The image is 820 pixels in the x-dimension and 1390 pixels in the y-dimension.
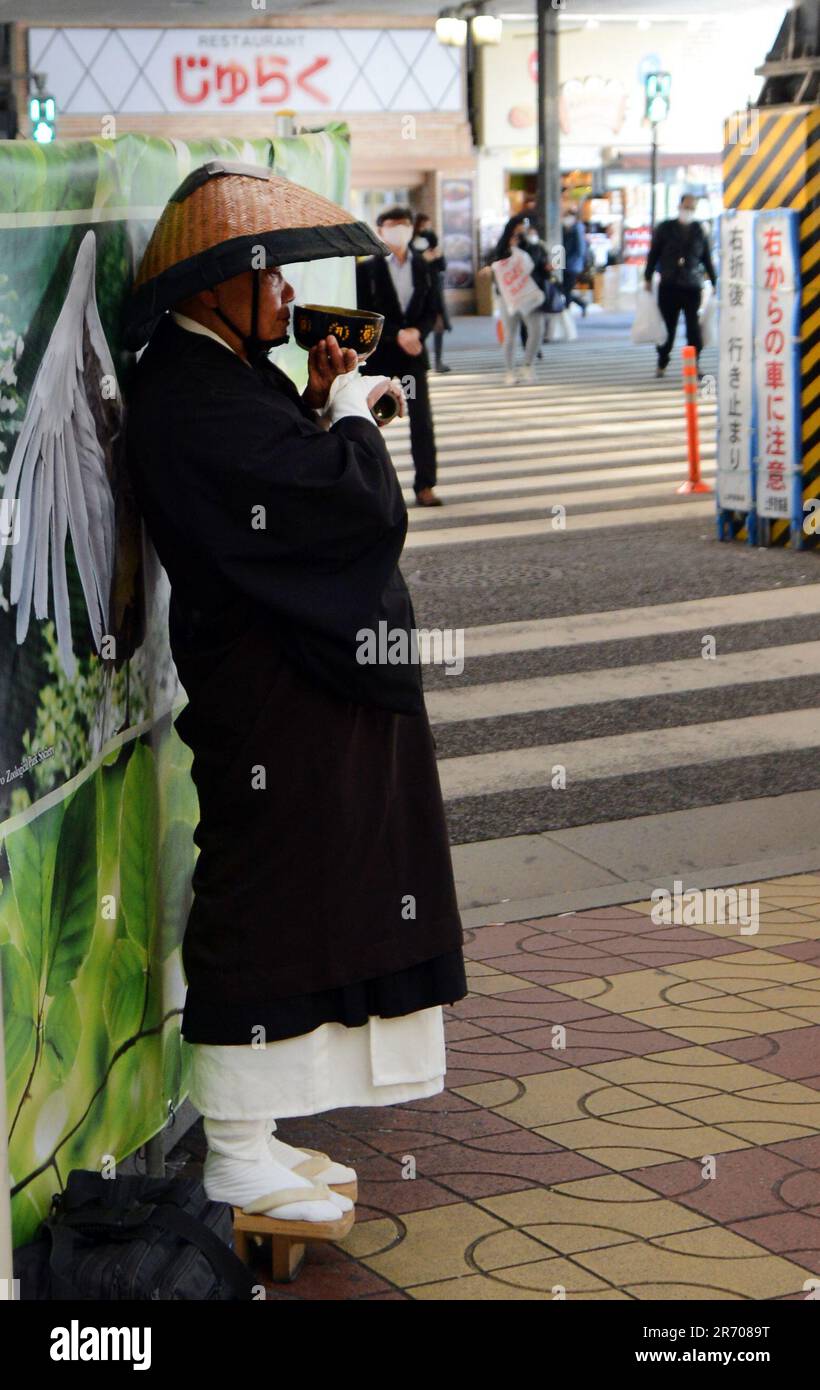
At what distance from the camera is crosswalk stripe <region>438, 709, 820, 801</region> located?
6102 millimetres

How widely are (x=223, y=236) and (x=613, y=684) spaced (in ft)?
14.4

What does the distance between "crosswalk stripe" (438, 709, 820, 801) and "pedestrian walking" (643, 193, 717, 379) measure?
38.4 feet

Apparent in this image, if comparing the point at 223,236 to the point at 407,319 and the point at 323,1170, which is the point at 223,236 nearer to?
the point at 323,1170

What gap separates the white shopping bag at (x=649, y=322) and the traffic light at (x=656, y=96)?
13.1 meters

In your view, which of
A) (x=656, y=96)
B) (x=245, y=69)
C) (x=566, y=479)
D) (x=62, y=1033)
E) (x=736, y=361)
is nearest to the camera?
(x=62, y=1033)

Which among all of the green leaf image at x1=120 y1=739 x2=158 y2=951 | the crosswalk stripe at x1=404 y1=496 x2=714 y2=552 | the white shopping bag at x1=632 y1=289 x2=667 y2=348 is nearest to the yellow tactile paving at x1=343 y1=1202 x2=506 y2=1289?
the green leaf image at x1=120 y1=739 x2=158 y2=951

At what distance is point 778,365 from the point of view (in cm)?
973

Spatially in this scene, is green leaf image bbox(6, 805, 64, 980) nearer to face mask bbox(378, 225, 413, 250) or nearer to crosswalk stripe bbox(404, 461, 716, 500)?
crosswalk stripe bbox(404, 461, 716, 500)

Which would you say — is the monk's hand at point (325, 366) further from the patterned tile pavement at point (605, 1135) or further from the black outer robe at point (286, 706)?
the patterned tile pavement at point (605, 1135)

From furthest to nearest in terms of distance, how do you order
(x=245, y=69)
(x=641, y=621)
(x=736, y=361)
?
(x=245, y=69) → (x=736, y=361) → (x=641, y=621)

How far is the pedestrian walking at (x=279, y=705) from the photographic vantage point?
113 inches

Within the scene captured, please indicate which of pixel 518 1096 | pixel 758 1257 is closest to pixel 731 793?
Answer: pixel 518 1096

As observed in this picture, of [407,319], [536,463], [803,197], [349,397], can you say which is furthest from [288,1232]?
[536,463]

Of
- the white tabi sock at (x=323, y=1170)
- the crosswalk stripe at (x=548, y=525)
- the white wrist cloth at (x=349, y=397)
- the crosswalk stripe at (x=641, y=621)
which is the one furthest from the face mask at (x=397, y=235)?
the white tabi sock at (x=323, y=1170)
